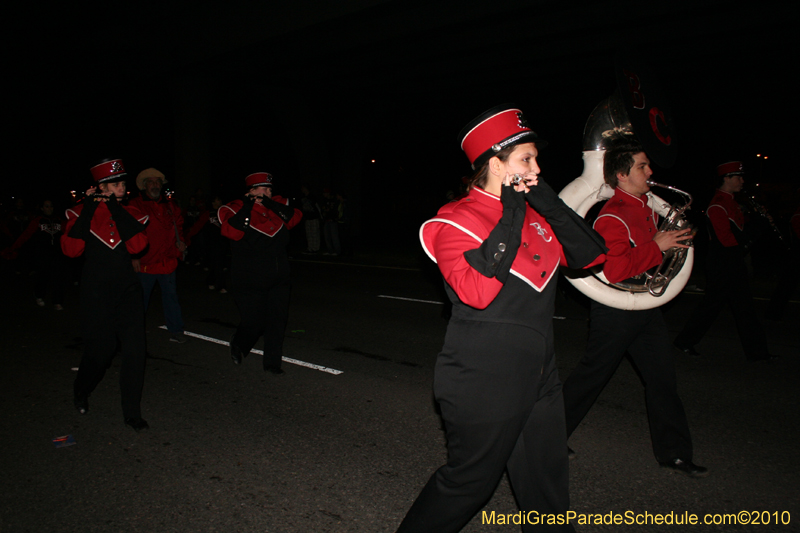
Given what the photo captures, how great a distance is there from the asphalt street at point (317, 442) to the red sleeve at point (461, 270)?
1560mm

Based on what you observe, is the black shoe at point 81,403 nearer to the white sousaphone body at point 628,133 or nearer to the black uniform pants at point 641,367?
the black uniform pants at point 641,367

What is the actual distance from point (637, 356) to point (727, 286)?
3.24 m

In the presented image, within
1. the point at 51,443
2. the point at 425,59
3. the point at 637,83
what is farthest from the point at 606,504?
the point at 425,59

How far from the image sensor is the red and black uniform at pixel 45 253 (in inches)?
360

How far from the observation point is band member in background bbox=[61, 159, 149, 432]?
162 inches

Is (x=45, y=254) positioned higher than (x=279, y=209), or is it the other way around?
(x=279, y=209)

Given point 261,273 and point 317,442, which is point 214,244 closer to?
point 261,273

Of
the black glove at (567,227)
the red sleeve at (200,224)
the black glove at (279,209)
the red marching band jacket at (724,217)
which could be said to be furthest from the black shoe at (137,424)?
the red sleeve at (200,224)

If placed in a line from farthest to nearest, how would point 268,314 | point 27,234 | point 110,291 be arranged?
1. point 27,234
2. point 268,314
3. point 110,291

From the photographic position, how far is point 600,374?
335 centimetres

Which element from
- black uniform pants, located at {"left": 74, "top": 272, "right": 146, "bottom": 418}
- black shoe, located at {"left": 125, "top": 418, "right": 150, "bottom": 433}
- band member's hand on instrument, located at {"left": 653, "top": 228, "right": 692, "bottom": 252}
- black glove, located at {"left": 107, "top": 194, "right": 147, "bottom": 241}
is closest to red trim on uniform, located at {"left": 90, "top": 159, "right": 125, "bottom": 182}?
black glove, located at {"left": 107, "top": 194, "right": 147, "bottom": 241}

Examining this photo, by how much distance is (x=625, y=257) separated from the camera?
300cm

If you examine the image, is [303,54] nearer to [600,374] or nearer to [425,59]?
[425,59]

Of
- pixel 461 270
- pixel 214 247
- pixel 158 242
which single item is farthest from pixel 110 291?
pixel 214 247
